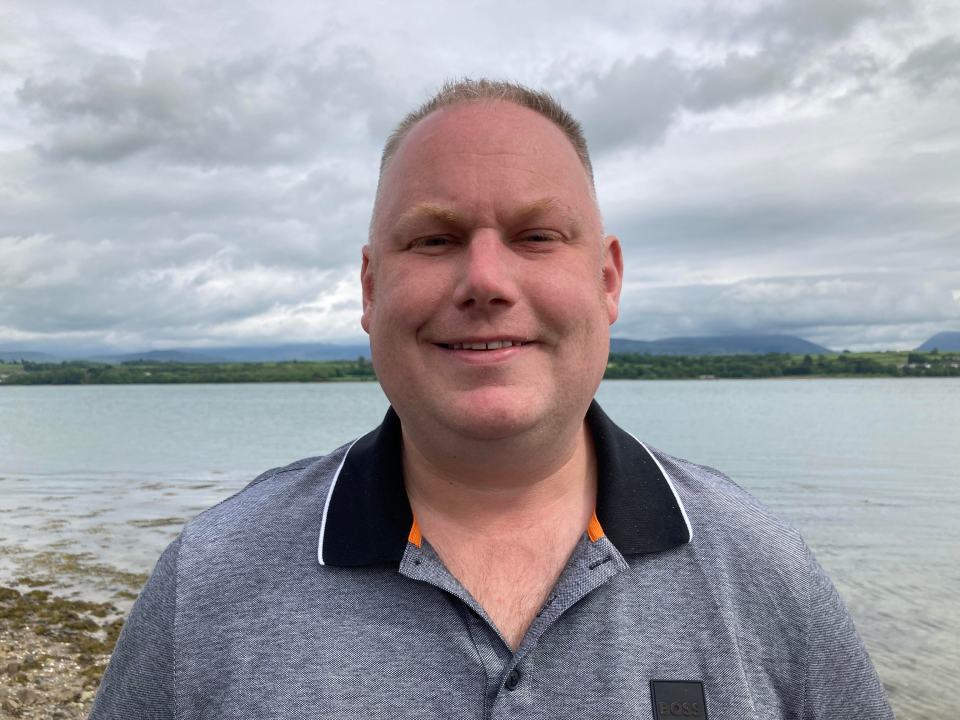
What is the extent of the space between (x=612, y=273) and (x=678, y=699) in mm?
1398

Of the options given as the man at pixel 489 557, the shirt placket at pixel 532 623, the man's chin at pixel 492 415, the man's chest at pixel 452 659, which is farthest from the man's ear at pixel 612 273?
the man's chest at pixel 452 659

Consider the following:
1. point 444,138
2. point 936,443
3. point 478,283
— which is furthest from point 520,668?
point 936,443

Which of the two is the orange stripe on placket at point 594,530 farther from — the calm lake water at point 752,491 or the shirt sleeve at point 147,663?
the calm lake water at point 752,491

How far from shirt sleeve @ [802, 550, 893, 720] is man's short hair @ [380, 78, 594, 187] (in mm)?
1587

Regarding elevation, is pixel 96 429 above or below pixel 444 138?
below

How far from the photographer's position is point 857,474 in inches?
1291

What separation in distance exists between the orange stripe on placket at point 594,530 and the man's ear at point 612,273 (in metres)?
0.67

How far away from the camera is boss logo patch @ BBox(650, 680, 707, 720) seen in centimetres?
215

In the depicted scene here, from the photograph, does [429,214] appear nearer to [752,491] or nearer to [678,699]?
[678,699]

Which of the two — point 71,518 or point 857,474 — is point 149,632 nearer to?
point 71,518

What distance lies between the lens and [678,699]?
7.14ft

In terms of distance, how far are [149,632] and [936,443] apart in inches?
2034

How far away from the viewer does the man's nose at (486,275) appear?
2264 mm

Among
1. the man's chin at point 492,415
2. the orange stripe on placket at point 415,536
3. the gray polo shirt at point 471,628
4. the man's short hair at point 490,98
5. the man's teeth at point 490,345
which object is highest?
the man's short hair at point 490,98
